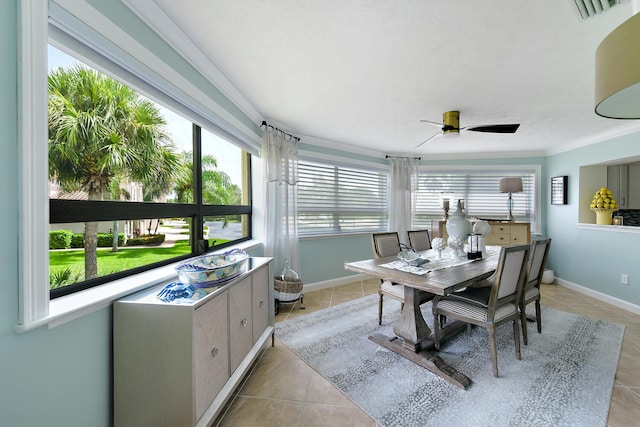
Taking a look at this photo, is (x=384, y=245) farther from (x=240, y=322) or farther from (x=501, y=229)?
(x=501, y=229)

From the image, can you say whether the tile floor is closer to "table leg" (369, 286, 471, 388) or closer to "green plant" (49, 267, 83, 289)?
"table leg" (369, 286, 471, 388)

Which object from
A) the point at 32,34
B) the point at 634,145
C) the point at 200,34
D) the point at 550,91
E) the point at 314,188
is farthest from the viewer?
the point at 314,188

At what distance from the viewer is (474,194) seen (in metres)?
4.61

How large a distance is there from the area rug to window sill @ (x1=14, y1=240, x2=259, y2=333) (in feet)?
4.19

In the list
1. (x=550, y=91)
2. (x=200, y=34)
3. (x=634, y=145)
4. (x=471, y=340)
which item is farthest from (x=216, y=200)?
(x=634, y=145)

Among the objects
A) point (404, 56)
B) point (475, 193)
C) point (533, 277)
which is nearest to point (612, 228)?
point (475, 193)

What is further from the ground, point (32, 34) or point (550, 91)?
point (550, 91)

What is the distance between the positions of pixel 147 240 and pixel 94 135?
0.70m

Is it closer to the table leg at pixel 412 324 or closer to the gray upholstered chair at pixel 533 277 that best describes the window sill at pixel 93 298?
the table leg at pixel 412 324

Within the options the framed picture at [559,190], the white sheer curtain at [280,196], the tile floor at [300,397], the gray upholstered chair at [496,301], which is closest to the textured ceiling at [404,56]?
the white sheer curtain at [280,196]

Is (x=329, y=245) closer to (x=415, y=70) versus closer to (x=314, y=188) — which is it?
(x=314, y=188)

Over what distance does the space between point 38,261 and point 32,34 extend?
74 centimetres

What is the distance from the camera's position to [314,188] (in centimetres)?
385

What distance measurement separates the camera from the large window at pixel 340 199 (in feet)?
12.4
